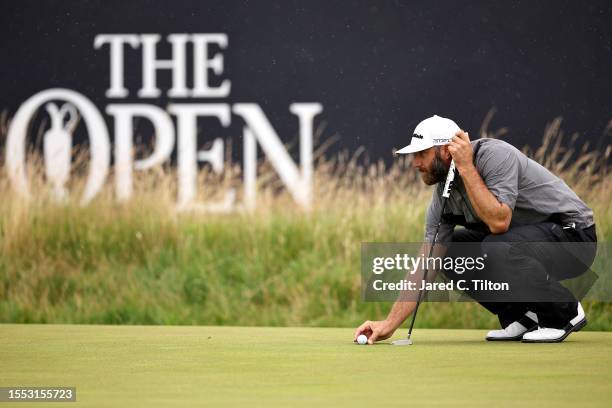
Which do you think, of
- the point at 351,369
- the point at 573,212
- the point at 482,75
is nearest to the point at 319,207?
the point at 482,75

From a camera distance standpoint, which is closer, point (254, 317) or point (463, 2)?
point (254, 317)

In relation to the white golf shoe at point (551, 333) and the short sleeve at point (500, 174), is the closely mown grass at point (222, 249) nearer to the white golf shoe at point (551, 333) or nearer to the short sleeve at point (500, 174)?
the white golf shoe at point (551, 333)

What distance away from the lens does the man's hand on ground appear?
454 cm

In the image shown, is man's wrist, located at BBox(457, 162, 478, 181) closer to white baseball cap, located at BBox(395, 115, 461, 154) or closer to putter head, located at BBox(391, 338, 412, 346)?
white baseball cap, located at BBox(395, 115, 461, 154)

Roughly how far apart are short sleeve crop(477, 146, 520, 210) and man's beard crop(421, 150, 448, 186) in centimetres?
13

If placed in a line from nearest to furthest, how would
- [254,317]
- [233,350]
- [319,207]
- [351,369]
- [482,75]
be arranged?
[351,369]
[233,350]
[254,317]
[319,207]
[482,75]

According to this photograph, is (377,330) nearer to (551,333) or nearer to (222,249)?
(551,333)

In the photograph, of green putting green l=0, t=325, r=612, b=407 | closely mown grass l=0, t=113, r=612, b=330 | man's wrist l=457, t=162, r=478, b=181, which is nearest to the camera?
green putting green l=0, t=325, r=612, b=407

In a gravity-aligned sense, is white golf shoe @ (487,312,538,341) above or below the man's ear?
below

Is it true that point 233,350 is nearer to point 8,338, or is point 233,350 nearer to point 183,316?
point 8,338

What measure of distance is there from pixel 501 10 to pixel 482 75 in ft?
1.60

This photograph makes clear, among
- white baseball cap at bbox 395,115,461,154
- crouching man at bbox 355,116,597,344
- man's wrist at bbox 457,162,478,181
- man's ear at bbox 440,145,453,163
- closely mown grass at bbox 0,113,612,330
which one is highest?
white baseball cap at bbox 395,115,461,154

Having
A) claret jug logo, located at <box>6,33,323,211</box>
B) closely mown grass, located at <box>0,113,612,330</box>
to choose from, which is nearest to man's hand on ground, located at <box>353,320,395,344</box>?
closely mown grass, located at <box>0,113,612,330</box>

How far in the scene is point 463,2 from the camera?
8.65m
